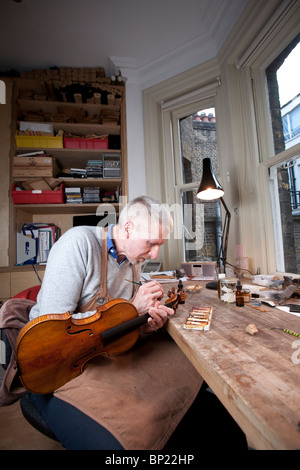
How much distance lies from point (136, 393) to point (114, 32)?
11.3 feet

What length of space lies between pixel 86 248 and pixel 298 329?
0.87m

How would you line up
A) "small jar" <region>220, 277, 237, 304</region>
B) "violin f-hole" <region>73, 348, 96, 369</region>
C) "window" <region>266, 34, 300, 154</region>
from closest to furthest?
1. "violin f-hole" <region>73, 348, 96, 369</region>
2. "small jar" <region>220, 277, 237, 304</region>
3. "window" <region>266, 34, 300, 154</region>

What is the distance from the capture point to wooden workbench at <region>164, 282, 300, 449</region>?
36 centimetres

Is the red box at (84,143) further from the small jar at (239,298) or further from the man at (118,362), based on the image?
the small jar at (239,298)

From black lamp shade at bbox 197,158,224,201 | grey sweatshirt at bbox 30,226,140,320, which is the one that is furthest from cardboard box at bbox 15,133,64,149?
grey sweatshirt at bbox 30,226,140,320

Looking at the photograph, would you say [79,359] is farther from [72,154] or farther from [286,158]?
[72,154]

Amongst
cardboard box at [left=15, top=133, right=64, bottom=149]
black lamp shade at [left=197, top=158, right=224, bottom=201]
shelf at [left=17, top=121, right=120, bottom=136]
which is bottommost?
black lamp shade at [left=197, top=158, right=224, bottom=201]

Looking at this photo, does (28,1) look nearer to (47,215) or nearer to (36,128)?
(36,128)

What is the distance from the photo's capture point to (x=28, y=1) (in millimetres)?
2201

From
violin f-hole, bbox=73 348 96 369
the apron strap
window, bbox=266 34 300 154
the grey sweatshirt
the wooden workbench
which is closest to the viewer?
the wooden workbench

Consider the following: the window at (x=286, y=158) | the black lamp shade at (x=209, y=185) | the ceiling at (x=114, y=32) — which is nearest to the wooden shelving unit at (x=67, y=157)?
the ceiling at (x=114, y=32)

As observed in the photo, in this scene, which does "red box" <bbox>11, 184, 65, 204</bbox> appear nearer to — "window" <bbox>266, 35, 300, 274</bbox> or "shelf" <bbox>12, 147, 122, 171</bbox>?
"shelf" <bbox>12, 147, 122, 171</bbox>

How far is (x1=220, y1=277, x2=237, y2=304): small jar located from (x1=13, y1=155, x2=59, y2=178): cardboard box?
237 cm
